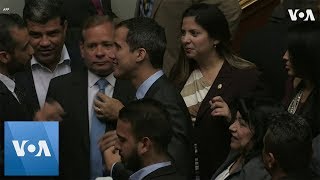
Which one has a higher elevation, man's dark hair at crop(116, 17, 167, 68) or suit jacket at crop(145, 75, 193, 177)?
man's dark hair at crop(116, 17, 167, 68)

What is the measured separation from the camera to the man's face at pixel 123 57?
619cm

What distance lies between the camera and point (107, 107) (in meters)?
6.38

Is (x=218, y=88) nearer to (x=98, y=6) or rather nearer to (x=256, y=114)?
(x=256, y=114)

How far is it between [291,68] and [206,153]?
33.5 inches

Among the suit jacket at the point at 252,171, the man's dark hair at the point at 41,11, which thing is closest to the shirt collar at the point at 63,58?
the man's dark hair at the point at 41,11

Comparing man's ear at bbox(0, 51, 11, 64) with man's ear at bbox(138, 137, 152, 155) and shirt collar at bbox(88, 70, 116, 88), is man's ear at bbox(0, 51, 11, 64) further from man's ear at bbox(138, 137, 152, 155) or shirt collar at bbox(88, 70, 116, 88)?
man's ear at bbox(138, 137, 152, 155)

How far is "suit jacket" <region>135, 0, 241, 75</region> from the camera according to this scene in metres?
7.87

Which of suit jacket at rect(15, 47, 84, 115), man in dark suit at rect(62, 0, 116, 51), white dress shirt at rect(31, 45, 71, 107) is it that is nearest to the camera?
suit jacket at rect(15, 47, 84, 115)

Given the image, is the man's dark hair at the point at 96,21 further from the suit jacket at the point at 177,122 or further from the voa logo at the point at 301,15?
the voa logo at the point at 301,15

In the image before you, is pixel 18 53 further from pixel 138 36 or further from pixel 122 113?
pixel 122 113

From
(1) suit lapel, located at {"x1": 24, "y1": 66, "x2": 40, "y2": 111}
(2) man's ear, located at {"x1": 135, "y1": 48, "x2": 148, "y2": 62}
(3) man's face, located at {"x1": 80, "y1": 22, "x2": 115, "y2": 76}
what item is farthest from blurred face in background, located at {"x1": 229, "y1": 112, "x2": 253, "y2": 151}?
(1) suit lapel, located at {"x1": 24, "y1": 66, "x2": 40, "y2": 111}

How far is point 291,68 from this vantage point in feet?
21.2

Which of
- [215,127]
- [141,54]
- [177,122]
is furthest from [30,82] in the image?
[177,122]

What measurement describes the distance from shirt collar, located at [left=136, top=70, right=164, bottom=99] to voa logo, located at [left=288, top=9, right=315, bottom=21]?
1.86 m
